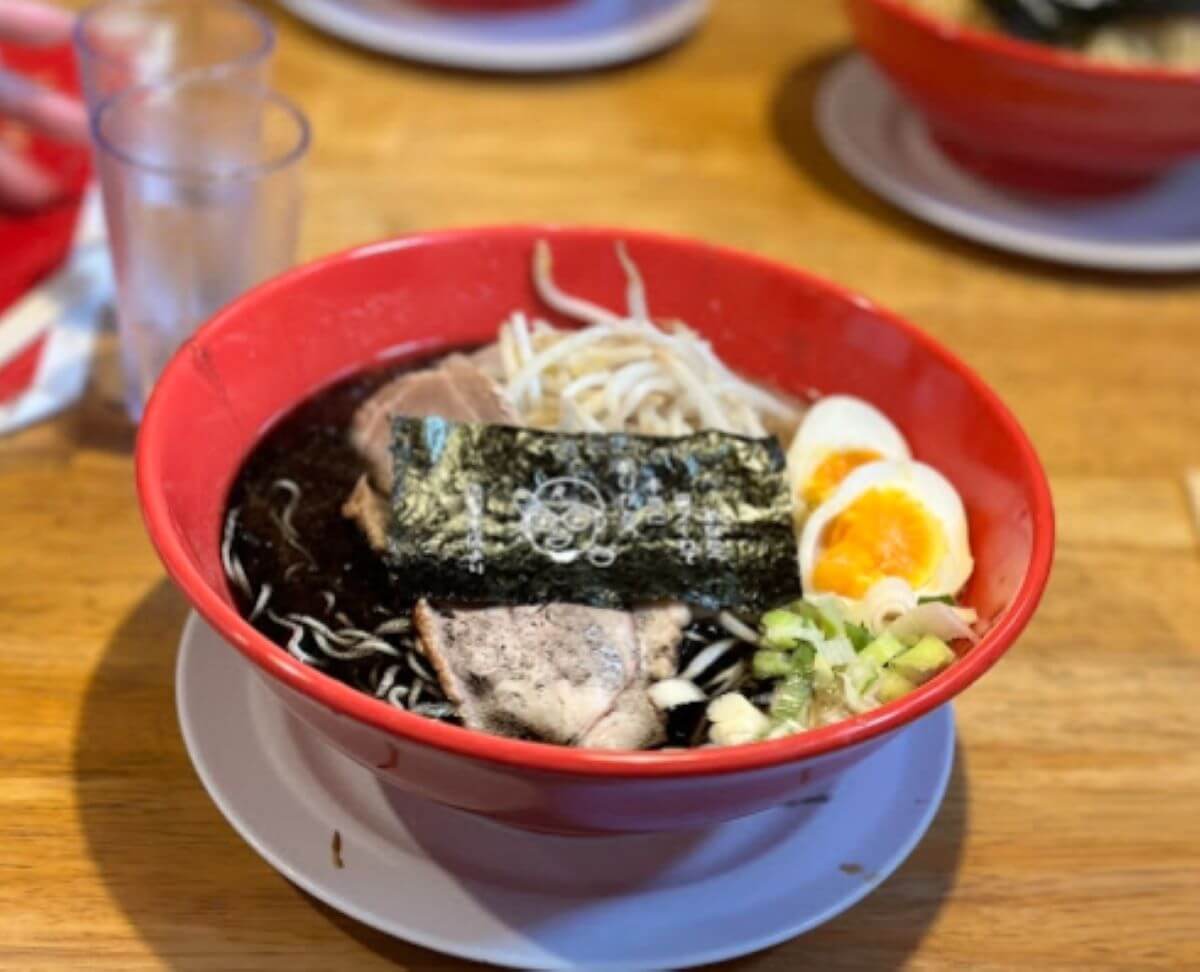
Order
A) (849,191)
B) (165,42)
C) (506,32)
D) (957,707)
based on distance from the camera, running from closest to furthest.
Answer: (957,707) → (165,42) → (849,191) → (506,32)

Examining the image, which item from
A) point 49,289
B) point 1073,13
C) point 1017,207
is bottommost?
point 49,289

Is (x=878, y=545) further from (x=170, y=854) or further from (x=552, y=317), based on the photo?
(x=170, y=854)

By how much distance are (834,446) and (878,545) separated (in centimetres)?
14

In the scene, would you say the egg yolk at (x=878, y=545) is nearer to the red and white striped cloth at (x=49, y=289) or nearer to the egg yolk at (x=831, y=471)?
the egg yolk at (x=831, y=471)

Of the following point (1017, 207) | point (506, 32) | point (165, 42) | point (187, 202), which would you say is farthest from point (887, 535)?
point (506, 32)

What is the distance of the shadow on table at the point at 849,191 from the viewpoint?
1975 mm

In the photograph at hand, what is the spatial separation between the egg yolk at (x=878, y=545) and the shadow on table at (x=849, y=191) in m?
0.90

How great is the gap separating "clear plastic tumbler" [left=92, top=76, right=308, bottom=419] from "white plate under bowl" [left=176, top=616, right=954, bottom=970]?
539 millimetres

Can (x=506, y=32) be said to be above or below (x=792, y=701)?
below

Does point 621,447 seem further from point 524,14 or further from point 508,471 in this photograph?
point 524,14

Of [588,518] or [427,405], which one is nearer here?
[588,518]

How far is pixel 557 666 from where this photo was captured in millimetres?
1028

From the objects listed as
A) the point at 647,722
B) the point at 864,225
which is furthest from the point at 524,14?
the point at 647,722

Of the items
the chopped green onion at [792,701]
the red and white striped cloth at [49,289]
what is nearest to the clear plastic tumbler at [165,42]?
the red and white striped cloth at [49,289]
